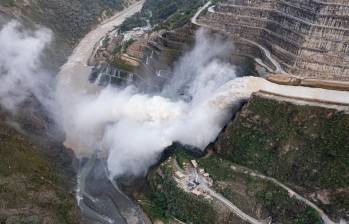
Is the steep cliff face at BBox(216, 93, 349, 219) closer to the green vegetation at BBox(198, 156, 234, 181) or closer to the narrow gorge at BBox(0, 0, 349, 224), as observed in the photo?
the narrow gorge at BBox(0, 0, 349, 224)

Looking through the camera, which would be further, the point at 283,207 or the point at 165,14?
the point at 165,14

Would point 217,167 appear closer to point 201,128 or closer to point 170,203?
point 201,128

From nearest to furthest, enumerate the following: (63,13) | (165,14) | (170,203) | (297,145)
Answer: (297,145) < (170,203) < (165,14) < (63,13)

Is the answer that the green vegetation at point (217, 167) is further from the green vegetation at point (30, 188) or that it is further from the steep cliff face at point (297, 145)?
the green vegetation at point (30, 188)

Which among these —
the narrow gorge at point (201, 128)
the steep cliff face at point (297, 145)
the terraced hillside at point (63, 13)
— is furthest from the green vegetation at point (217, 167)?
the terraced hillside at point (63, 13)

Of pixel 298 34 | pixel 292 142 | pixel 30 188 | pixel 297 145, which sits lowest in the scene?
pixel 30 188

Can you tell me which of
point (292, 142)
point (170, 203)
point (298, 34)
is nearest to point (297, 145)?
point (292, 142)

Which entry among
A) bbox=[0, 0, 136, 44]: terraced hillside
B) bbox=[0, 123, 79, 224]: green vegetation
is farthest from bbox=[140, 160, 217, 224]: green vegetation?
bbox=[0, 0, 136, 44]: terraced hillside

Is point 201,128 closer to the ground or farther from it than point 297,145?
closer to the ground
